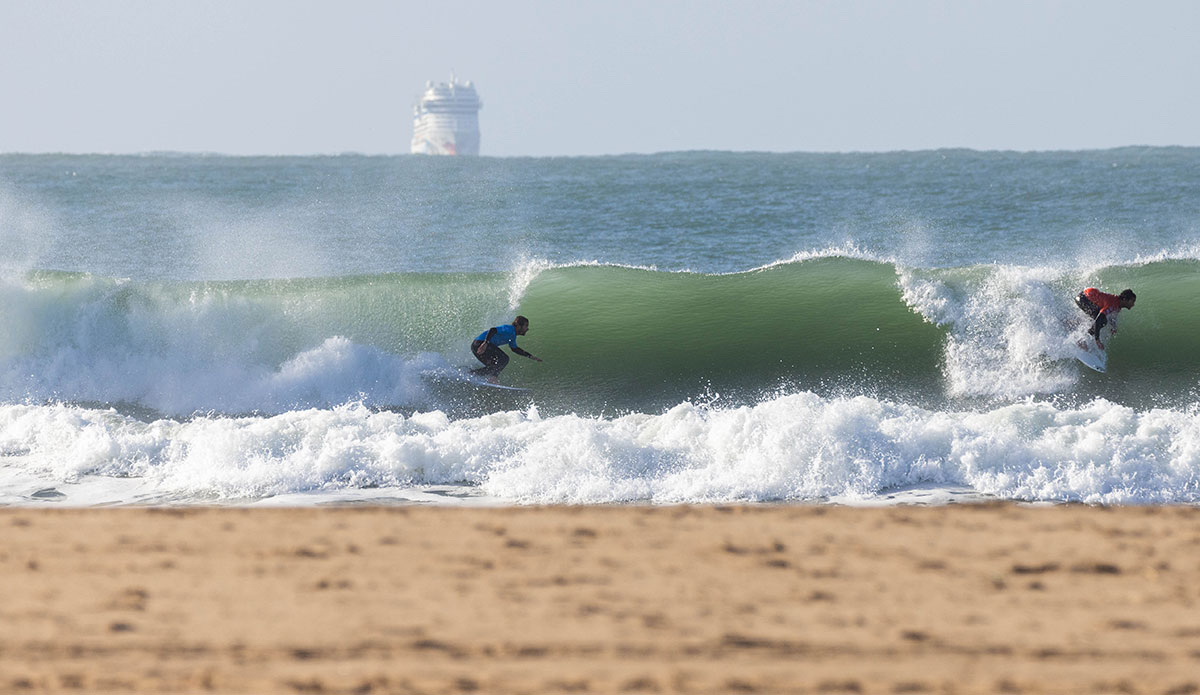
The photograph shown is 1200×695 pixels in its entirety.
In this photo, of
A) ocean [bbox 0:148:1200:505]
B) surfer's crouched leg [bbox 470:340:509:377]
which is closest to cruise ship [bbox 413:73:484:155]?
ocean [bbox 0:148:1200:505]

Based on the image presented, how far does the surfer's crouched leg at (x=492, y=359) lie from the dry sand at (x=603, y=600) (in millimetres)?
5702

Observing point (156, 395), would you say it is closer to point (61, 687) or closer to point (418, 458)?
point (418, 458)

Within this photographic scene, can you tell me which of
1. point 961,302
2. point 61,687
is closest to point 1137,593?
point 61,687

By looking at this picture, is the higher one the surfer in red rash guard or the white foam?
the surfer in red rash guard

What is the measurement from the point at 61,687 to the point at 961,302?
1086 cm

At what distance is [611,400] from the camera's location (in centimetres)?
1185

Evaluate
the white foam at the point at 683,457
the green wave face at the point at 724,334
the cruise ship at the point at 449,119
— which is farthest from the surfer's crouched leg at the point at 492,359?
the cruise ship at the point at 449,119

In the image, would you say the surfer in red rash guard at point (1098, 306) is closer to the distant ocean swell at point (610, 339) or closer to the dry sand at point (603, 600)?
the distant ocean swell at point (610, 339)

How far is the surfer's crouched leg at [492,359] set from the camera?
37.3 ft

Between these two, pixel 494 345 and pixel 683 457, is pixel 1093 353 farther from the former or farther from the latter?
pixel 494 345

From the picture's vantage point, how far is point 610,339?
13266mm

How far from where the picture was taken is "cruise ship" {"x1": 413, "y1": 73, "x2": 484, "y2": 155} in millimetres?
155875

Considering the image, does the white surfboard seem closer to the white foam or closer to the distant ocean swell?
the distant ocean swell

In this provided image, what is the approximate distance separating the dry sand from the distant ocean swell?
239 inches
